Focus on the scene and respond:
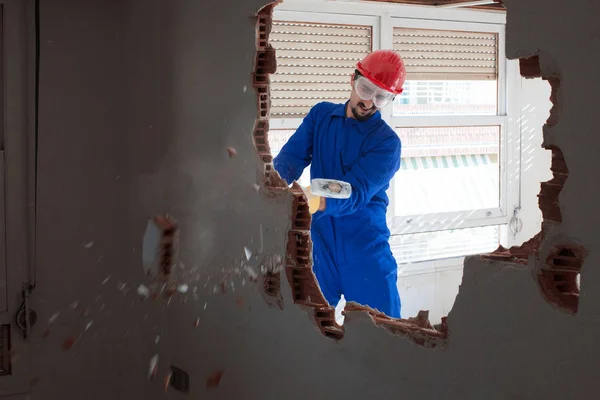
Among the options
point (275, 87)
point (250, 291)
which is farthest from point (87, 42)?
point (250, 291)

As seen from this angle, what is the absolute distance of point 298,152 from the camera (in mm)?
3658

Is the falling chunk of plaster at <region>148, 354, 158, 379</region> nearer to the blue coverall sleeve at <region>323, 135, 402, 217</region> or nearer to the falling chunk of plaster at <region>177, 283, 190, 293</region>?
the falling chunk of plaster at <region>177, 283, 190, 293</region>

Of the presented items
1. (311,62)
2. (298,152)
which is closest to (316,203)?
(298,152)

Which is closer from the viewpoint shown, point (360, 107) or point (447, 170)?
point (360, 107)

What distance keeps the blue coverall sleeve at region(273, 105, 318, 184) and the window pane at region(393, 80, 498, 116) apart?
4.57 ft

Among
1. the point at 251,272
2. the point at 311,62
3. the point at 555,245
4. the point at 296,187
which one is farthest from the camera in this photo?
the point at 311,62

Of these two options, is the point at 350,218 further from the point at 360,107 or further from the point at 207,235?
the point at 207,235

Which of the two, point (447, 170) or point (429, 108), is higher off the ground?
point (429, 108)

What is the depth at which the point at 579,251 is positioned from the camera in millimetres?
1622

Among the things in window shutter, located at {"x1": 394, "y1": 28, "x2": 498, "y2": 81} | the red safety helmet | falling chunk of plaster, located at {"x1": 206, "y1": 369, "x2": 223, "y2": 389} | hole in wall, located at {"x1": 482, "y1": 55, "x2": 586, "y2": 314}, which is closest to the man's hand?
the red safety helmet

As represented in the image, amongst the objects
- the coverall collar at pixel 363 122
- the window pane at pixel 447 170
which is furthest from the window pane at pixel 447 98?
the coverall collar at pixel 363 122

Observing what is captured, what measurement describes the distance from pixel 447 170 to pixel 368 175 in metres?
2.02

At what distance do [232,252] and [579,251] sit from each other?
1548mm

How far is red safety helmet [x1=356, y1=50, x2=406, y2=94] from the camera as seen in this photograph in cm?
350
